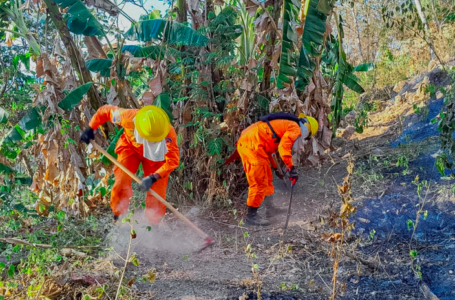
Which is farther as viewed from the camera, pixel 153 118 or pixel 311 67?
pixel 311 67

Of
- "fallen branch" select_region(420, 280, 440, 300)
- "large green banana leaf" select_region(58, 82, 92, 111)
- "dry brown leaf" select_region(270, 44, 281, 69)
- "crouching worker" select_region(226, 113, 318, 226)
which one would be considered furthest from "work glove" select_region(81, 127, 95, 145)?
"fallen branch" select_region(420, 280, 440, 300)

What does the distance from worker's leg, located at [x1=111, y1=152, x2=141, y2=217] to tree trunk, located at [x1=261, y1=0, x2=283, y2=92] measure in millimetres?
2203

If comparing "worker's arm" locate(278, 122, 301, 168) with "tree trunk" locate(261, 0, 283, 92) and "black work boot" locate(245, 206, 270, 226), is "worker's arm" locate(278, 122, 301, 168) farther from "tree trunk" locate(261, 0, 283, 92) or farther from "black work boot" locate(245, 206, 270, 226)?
"tree trunk" locate(261, 0, 283, 92)

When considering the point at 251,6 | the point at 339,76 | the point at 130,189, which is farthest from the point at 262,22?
the point at 130,189

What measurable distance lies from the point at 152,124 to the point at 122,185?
1.00 m

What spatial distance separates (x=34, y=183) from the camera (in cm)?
550

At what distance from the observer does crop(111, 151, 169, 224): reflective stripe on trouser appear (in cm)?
470

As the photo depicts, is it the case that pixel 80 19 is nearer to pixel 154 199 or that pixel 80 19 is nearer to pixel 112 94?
pixel 112 94

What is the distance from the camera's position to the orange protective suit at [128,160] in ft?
14.5

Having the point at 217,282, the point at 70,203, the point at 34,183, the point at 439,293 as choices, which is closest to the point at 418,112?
the point at 439,293

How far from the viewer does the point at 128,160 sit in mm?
4738

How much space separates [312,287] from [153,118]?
7.40 feet

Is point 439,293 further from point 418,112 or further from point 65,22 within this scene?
point 65,22

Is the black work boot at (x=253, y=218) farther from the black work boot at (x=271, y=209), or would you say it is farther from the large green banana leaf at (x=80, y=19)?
the large green banana leaf at (x=80, y=19)
